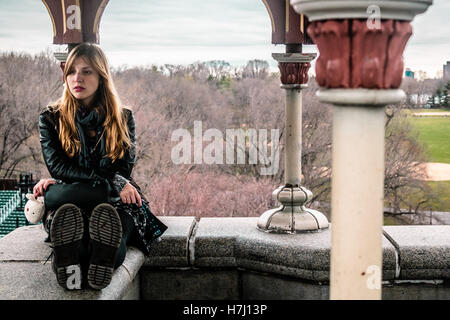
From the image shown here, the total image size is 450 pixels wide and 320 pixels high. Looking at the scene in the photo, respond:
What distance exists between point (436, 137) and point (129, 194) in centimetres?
3064

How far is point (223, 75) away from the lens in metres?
28.9

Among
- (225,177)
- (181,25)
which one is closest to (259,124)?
(225,177)

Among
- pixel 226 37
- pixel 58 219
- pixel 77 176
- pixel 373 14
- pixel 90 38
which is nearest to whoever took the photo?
pixel 373 14

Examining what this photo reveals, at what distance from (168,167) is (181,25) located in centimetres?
1055

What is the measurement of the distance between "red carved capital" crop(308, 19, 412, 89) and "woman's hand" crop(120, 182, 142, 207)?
5.44 feet

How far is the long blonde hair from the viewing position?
9.71 ft

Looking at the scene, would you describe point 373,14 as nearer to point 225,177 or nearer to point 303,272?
point 303,272

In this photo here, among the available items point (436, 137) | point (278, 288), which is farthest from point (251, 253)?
point (436, 137)

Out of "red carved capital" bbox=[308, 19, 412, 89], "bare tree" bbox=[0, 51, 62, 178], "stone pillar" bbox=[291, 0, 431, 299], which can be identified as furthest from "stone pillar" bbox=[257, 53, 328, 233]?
"bare tree" bbox=[0, 51, 62, 178]

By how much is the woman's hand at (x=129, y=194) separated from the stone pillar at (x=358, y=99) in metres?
1.59

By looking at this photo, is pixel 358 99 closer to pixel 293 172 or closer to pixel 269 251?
pixel 269 251

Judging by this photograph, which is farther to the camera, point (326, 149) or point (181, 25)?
point (181, 25)

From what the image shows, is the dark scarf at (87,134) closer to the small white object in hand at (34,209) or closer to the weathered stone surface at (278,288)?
the small white object in hand at (34,209)

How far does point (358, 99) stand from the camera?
148cm
